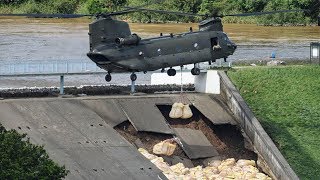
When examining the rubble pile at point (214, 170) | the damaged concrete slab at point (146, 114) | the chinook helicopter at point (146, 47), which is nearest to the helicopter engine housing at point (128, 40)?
the chinook helicopter at point (146, 47)

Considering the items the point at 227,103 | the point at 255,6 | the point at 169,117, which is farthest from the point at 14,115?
the point at 255,6

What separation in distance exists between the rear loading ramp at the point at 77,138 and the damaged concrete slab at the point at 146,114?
5.20 feet

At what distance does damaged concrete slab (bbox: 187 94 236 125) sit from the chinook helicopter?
6.35 m

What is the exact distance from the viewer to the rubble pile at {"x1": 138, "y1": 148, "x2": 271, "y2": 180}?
36.6 meters

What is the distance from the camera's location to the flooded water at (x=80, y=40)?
59.6 metres

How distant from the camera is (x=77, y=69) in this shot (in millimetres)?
41844

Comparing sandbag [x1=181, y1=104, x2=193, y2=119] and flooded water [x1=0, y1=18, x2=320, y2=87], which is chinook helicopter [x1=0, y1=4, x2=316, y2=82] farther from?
flooded water [x1=0, y1=18, x2=320, y2=87]

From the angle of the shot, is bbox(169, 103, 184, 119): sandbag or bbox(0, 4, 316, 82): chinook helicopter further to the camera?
bbox(169, 103, 184, 119): sandbag

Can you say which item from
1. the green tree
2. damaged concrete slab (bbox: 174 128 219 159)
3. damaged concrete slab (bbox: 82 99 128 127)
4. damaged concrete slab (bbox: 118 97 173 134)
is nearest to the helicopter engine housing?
damaged concrete slab (bbox: 82 99 128 127)

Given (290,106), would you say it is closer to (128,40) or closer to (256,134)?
(256,134)

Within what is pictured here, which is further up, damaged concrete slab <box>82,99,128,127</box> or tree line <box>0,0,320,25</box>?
damaged concrete slab <box>82,99,128,127</box>

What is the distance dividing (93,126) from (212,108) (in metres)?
6.36

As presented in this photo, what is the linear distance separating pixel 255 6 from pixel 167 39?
5533 centimetres

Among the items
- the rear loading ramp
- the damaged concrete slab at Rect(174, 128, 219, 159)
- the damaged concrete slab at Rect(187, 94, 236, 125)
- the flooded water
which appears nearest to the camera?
the rear loading ramp
